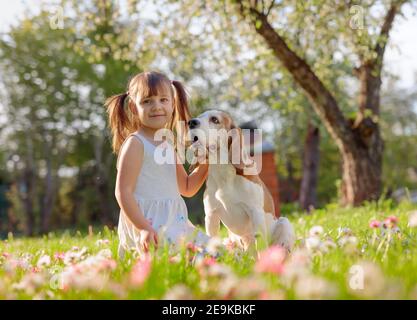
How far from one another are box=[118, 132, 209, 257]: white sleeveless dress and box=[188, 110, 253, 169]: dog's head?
30cm

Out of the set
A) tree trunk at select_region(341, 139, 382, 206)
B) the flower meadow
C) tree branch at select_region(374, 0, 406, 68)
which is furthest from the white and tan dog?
tree branch at select_region(374, 0, 406, 68)

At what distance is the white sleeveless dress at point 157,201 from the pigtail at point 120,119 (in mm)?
437

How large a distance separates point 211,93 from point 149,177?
2619 cm

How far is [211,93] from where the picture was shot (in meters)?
30.1

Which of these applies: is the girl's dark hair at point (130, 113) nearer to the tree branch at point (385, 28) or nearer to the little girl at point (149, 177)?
the little girl at point (149, 177)

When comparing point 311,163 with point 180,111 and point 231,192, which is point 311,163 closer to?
point 180,111

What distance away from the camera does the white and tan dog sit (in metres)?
4.16

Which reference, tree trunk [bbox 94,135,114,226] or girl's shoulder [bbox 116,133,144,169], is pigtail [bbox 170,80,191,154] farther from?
tree trunk [bbox 94,135,114,226]

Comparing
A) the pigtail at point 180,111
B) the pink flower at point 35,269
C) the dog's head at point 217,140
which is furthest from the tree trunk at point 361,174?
the pink flower at point 35,269

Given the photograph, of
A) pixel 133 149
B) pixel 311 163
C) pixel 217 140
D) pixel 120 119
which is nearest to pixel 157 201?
pixel 133 149

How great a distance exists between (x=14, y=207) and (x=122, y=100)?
26.7m
